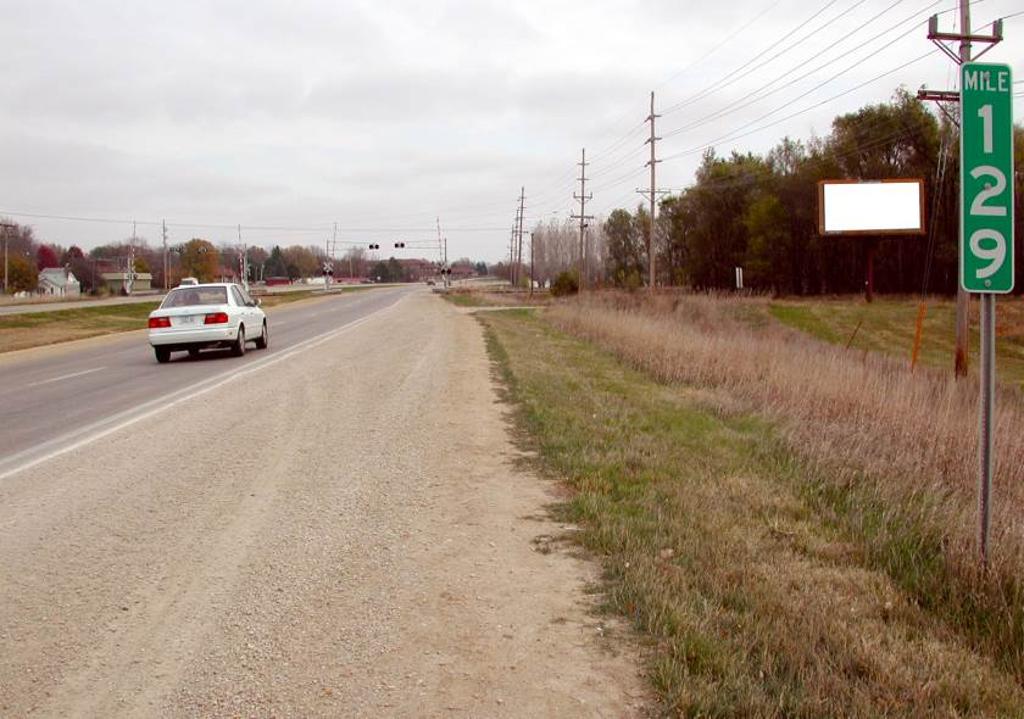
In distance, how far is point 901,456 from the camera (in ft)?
28.7

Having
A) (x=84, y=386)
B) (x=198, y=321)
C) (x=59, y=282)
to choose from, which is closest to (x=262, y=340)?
(x=198, y=321)

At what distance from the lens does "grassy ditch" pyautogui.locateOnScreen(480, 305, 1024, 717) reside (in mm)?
3578

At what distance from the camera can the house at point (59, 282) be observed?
116 meters

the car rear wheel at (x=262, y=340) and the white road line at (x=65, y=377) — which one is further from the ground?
the car rear wheel at (x=262, y=340)

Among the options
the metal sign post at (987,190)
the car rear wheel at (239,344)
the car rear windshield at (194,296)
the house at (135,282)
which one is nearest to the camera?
the metal sign post at (987,190)

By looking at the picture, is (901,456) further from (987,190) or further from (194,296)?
(194,296)

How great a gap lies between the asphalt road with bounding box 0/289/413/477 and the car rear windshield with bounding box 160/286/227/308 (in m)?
1.29

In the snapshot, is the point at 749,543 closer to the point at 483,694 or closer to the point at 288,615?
the point at 483,694

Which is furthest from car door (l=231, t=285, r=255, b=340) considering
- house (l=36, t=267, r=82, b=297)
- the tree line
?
house (l=36, t=267, r=82, b=297)

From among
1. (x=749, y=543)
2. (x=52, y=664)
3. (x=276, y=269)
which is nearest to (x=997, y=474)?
(x=749, y=543)

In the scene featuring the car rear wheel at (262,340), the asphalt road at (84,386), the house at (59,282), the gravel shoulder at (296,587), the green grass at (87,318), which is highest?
the house at (59,282)

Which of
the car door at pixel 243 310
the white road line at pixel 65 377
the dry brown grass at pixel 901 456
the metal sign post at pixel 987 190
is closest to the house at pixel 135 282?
the car door at pixel 243 310

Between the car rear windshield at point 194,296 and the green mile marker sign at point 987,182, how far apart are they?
55.8 ft

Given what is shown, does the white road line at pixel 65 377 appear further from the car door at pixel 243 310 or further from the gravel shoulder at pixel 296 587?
the gravel shoulder at pixel 296 587
